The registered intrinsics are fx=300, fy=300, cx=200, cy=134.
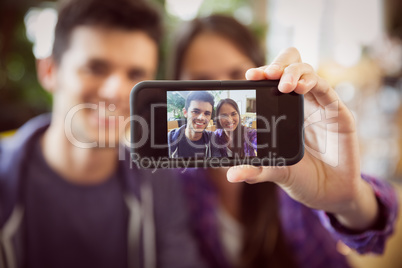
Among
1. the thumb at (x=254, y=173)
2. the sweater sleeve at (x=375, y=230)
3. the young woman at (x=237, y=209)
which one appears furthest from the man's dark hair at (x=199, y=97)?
the young woman at (x=237, y=209)

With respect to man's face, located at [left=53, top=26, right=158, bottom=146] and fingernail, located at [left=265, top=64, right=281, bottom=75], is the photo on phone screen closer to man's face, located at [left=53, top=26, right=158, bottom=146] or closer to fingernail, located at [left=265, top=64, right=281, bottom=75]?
fingernail, located at [left=265, top=64, right=281, bottom=75]

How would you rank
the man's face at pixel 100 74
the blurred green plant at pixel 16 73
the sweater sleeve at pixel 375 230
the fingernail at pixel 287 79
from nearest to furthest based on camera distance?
the fingernail at pixel 287 79 → the sweater sleeve at pixel 375 230 → the man's face at pixel 100 74 → the blurred green plant at pixel 16 73

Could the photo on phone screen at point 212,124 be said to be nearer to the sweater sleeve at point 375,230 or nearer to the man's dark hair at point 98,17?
the sweater sleeve at point 375,230

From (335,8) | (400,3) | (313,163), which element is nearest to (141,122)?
(313,163)

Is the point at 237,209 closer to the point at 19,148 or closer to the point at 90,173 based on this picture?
the point at 90,173

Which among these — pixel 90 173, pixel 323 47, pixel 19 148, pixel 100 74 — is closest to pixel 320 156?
pixel 100 74

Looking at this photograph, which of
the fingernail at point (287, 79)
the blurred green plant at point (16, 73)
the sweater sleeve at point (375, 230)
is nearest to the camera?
the fingernail at point (287, 79)
